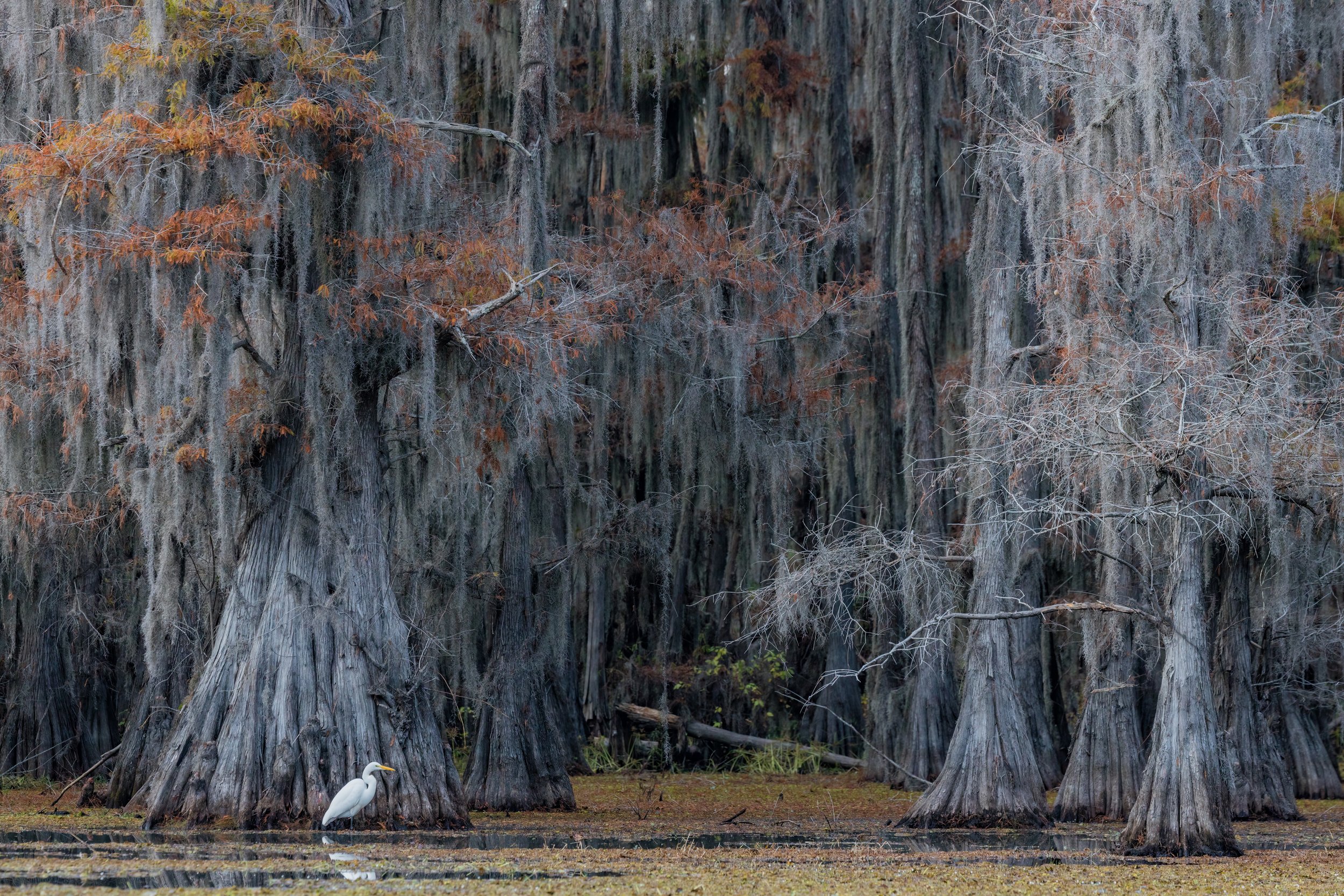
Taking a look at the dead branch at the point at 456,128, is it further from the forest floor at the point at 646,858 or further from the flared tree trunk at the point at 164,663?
the forest floor at the point at 646,858

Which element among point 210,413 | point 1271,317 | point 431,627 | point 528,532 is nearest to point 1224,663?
point 1271,317

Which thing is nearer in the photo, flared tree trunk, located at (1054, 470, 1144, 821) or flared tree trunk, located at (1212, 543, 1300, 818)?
flared tree trunk, located at (1054, 470, 1144, 821)

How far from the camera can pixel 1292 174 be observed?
1295 cm

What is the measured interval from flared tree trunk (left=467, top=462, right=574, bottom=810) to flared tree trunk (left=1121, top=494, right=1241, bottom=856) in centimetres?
597

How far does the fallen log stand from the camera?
21875 millimetres

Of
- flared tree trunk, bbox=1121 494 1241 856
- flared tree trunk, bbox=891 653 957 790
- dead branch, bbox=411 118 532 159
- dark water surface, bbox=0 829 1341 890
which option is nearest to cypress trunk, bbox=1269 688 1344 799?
flared tree trunk, bbox=891 653 957 790

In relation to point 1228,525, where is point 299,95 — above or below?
above

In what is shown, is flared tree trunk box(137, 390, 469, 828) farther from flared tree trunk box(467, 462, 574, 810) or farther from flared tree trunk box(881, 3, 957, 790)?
flared tree trunk box(881, 3, 957, 790)

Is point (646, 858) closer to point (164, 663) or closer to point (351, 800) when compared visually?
point (351, 800)

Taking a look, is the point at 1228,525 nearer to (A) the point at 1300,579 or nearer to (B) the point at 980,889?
(A) the point at 1300,579

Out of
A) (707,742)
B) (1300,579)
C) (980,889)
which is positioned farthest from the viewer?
(707,742)

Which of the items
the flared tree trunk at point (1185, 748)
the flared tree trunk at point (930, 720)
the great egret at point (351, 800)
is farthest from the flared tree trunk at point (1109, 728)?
the great egret at point (351, 800)

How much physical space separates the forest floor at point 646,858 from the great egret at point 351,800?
7.5 inches

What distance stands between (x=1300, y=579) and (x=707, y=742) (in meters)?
9.51
